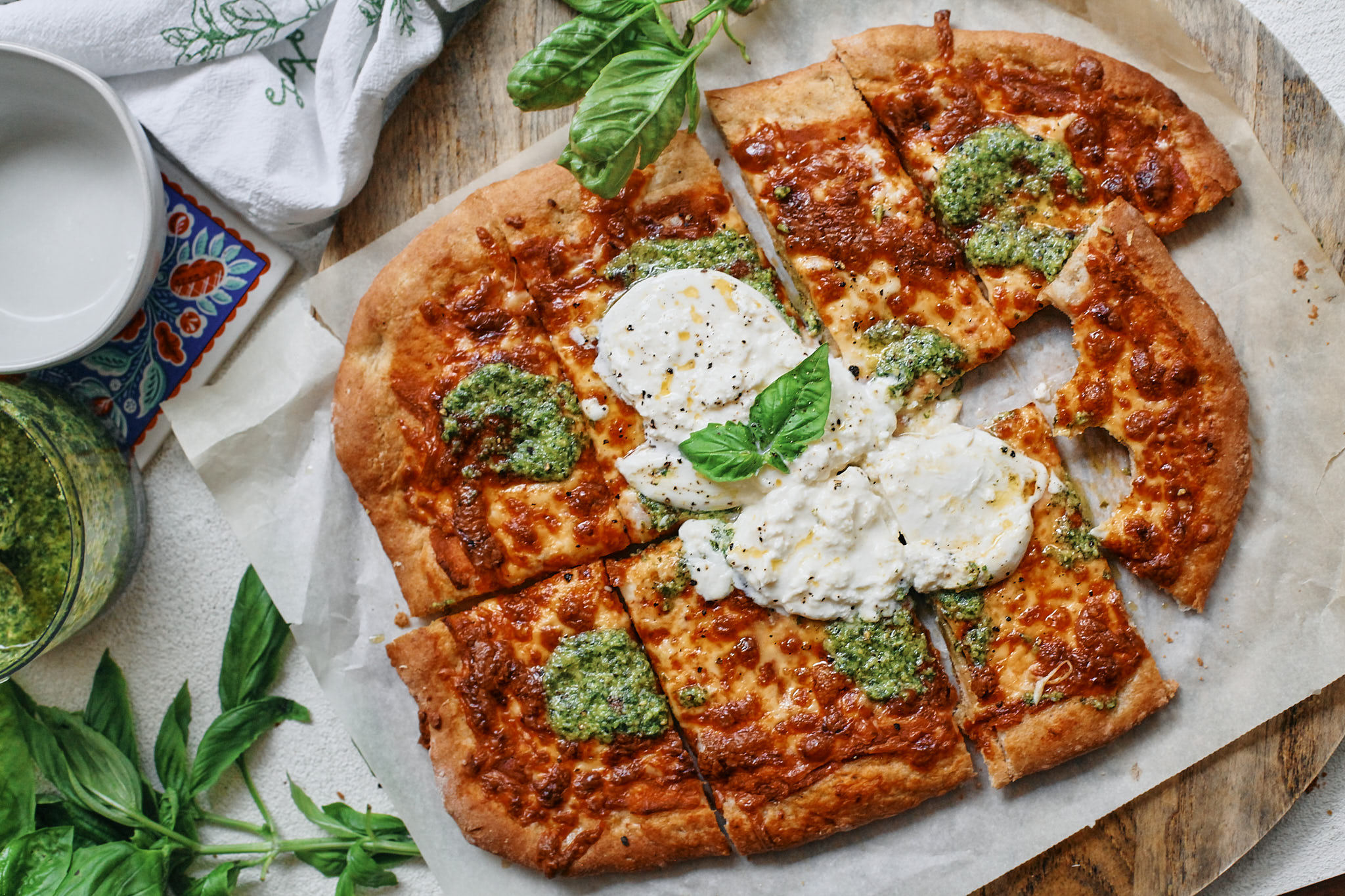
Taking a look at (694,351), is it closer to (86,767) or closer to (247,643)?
(247,643)

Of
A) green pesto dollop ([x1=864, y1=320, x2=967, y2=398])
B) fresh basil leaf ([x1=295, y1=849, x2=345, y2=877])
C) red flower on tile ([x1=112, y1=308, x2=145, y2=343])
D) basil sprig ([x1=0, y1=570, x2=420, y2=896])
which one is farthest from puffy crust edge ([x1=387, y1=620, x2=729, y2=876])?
red flower on tile ([x1=112, y1=308, x2=145, y2=343])

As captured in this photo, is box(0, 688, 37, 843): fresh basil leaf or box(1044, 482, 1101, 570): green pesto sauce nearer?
box(1044, 482, 1101, 570): green pesto sauce

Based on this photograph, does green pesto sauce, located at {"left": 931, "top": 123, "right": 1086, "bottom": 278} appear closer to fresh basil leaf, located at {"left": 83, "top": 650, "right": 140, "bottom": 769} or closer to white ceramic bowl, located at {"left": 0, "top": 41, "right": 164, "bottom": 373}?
white ceramic bowl, located at {"left": 0, "top": 41, "right": 164, "bottom": 373}

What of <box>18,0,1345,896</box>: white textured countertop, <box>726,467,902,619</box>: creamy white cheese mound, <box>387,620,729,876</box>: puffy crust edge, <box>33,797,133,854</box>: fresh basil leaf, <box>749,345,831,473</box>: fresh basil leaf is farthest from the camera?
<box>18,0,1345,896</box>: white textured countertop

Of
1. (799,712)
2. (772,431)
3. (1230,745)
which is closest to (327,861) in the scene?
(799,712)

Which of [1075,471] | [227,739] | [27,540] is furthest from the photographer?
[227,739]

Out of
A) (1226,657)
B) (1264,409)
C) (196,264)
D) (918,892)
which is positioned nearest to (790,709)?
(918,892)
